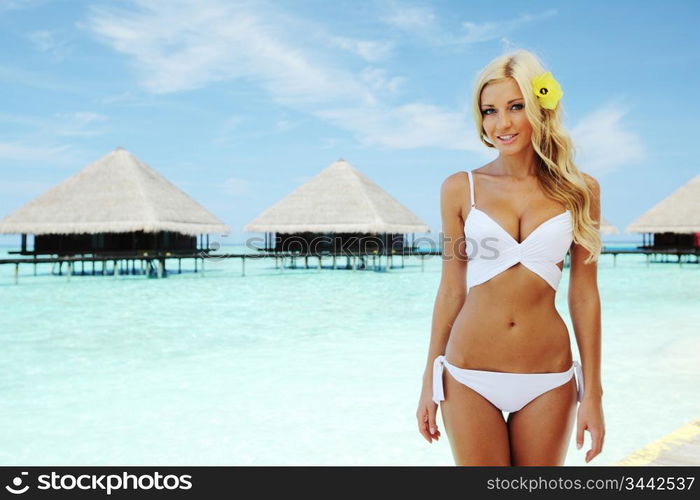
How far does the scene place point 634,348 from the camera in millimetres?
6930

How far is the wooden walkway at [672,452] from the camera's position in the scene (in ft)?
6.98

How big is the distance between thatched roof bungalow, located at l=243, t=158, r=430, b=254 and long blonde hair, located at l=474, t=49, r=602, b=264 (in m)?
18.0

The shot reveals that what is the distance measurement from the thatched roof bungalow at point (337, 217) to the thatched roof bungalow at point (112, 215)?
86.6 inches

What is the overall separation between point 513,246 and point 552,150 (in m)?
0.21

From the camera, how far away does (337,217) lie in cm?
2006

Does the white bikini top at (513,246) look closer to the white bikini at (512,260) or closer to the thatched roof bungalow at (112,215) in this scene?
the white bikini at (512,260)

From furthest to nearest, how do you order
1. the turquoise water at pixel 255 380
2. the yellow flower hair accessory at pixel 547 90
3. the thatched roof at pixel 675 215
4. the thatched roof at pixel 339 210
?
the thatched roof at pixel 675 215 → the thatched roof at pixel 339 210 → the turquoise water at pixel 255 380 → the yellow flower hair accessory at pixel 547 90

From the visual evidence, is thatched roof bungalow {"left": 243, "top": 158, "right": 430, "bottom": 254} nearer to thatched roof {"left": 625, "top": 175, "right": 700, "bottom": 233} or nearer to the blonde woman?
thatched roof {"left": 625, "top": 175, "right": 700, "bottom": 233}

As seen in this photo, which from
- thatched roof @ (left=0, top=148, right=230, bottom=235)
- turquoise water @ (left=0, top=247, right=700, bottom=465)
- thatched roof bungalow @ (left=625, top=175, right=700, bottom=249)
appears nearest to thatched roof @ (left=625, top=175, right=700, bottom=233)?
thatched roof bungalow @ (left=625, top=175, right=700, bottom=249)

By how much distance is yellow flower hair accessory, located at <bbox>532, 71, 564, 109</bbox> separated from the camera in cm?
117

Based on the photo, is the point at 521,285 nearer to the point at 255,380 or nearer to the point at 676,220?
the point at 255,380

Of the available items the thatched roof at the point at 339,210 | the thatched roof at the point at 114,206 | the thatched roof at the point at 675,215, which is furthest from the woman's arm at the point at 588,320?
the thatched roof at the point at 675,215

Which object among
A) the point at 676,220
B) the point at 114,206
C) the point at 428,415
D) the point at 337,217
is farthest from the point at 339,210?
the point at 428,415
